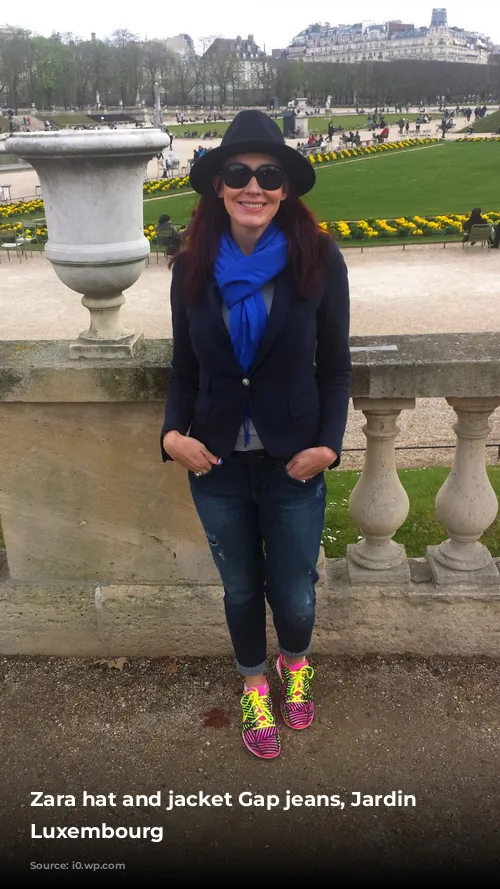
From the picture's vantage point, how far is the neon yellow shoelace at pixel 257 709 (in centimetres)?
269

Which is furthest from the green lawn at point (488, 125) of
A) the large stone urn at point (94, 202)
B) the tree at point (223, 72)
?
the large stone urn at point (94, 202)

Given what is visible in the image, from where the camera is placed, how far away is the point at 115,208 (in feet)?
8.37

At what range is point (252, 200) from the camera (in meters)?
2.21

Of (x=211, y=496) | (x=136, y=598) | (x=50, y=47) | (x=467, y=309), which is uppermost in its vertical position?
(x=50, y=47)

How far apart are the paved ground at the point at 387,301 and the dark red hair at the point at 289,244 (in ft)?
21.5

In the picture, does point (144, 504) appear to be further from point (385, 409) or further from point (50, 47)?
point (50, 47)

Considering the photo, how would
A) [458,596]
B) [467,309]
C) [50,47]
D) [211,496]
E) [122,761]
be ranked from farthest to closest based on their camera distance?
[50,47] → [467,309] → [458,596] → [122,761] → [211,496]

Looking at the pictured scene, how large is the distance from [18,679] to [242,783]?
3.41 feet

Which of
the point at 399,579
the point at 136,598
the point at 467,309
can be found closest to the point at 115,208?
the point at 136,598

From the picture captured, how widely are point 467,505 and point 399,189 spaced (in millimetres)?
27029

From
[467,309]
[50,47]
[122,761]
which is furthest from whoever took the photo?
[50,47]

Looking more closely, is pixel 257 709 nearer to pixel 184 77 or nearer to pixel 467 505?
pixel 467 505

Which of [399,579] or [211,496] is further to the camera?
[399,579]

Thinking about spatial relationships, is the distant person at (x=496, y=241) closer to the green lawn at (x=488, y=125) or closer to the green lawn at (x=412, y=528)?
the green lawn at (x=412, y=528)
